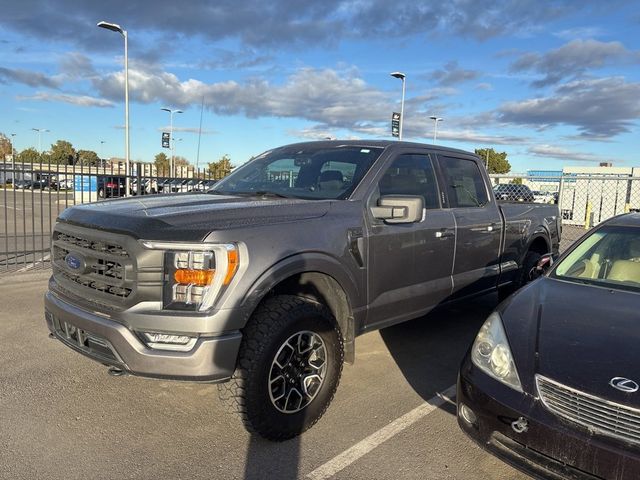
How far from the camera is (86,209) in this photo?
11.0ft

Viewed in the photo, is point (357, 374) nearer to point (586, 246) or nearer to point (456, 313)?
point (586, 246)

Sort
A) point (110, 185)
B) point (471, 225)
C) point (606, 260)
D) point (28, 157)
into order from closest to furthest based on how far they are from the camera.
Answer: point (606, 260) < point (471, 225) < point (110, 185) < point (28, 157)

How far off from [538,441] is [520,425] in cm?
10

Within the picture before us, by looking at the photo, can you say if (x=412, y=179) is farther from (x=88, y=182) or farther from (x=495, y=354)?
(x=88, y=182)

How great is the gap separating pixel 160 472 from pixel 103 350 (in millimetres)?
780

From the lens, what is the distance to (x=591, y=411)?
92.4 inches

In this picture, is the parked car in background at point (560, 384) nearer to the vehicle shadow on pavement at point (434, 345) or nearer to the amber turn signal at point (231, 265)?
the vehicle shadow on pavement at point (434, 345)

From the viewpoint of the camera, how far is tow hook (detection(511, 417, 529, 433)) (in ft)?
8.10

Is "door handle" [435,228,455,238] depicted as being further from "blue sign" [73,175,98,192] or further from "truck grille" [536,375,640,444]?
"blue sign" [73,175,98,192]

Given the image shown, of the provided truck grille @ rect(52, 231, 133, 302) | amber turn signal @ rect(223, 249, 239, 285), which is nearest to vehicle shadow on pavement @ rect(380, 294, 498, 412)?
amber turn signal @ rect(223, 249, 239, 285)

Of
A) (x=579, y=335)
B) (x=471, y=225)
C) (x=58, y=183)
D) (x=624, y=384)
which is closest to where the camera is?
(x=624, y=384)

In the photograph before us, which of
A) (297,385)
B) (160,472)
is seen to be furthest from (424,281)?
(160,472)

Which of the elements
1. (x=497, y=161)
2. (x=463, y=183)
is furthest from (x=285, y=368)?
(x=497, y=161)

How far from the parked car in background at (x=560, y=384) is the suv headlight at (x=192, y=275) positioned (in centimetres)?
155
